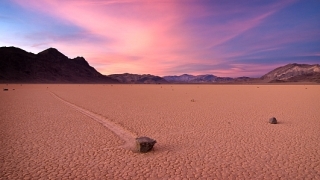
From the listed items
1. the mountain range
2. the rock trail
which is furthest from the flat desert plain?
the mountain range

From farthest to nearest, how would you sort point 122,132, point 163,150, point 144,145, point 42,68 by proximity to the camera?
point 42,68
point 122,132
point 163,150
point 144,145

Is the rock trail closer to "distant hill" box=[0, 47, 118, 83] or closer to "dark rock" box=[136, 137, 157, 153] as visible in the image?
"dark rock" box=[136, 137, 157, 153]

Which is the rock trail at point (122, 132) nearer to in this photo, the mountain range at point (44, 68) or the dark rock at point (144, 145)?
the dark rock at point (144, 145)

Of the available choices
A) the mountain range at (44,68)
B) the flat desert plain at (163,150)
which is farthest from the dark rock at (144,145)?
the mountain range at (44,68)

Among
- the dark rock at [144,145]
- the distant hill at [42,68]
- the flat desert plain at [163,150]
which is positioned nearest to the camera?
the flat desert plain at [163,150]

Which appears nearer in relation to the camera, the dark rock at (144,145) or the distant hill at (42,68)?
the dark rock at (144,145)

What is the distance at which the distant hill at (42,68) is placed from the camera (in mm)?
109963

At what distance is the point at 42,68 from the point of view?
125000mm

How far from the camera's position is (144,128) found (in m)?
10.0

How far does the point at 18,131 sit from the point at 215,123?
27.7 ft

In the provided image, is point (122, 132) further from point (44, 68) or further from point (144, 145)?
point (44, 68)

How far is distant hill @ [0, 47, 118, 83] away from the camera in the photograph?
361 feet

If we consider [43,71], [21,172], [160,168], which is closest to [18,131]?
[21,172]

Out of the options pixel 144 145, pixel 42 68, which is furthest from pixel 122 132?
pixel 42 68
